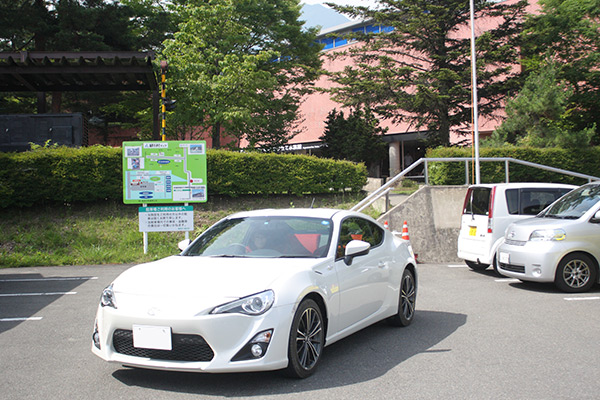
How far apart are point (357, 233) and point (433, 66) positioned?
23.2m

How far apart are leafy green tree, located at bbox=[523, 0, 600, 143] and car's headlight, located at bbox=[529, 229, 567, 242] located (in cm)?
1841

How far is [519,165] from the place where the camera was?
1823cm

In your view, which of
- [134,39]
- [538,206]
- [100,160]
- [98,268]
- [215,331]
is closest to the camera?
[215,331]

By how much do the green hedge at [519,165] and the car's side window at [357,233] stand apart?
10.6m

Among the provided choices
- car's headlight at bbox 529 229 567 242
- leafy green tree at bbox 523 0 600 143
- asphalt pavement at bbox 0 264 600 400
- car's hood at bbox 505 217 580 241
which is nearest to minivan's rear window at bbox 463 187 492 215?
car's hood at bbox 505 217 580 241

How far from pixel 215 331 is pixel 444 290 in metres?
6.21

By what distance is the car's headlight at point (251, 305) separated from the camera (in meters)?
4.24

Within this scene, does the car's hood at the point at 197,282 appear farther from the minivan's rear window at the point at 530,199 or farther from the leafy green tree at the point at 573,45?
the leafy green tree at the point at 573,45

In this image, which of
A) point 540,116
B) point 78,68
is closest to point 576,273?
point 540,116

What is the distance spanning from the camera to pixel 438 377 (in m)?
4.73

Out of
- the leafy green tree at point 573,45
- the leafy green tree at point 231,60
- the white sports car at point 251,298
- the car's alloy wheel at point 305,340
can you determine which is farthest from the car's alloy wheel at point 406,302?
the leafy green tree at point 573,45

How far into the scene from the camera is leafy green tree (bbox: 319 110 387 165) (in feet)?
129

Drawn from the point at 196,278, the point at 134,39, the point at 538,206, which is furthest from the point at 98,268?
the point at 134,39

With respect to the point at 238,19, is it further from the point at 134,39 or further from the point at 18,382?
the point at 18,382
